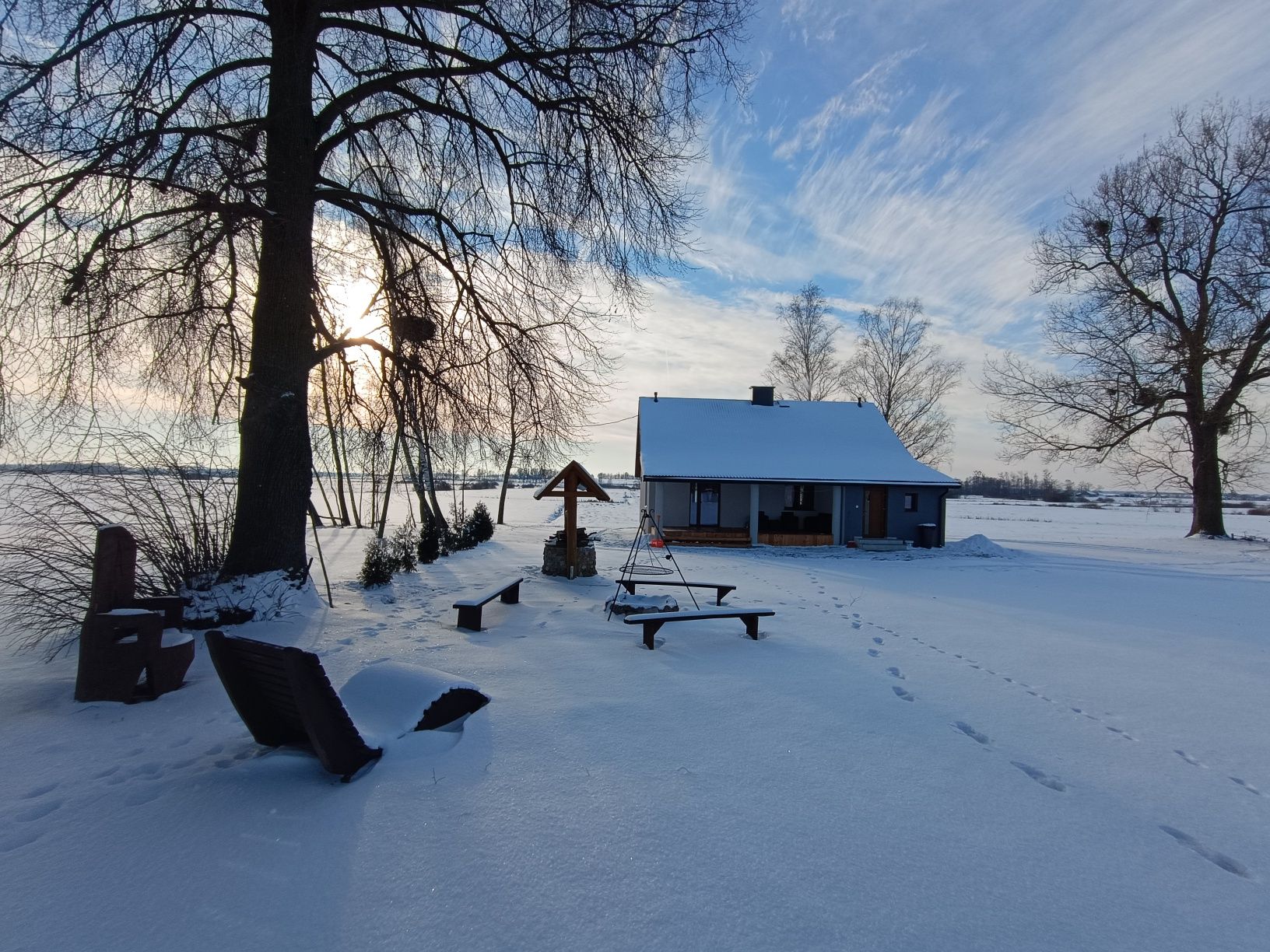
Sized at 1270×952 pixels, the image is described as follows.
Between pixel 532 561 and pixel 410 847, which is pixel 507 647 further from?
pixel 532 561

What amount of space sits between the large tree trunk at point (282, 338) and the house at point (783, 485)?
13374 mm

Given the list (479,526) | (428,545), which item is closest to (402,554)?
(428,545)

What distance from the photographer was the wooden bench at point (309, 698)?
131 inches

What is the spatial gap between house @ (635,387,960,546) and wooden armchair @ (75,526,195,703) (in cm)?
1590

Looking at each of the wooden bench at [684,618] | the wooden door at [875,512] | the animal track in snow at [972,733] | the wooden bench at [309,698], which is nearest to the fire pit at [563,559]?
the wooden bench at [684,618]

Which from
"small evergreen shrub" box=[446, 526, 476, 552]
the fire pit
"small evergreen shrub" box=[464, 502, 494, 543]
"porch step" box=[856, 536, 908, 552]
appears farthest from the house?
the fire pit

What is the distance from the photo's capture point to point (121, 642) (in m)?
4.80

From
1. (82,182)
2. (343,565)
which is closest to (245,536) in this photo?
(82,182)

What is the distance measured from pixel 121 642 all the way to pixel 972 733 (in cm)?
643

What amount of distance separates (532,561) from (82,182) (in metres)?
10.3

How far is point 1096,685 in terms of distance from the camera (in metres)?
6.02

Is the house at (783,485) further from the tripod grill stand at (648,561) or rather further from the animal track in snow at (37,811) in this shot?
the animal track in snow at (37,811)

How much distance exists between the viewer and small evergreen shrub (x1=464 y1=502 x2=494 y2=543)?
1869 centimetres

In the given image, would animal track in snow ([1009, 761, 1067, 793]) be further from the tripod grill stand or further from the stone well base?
the stone well base
